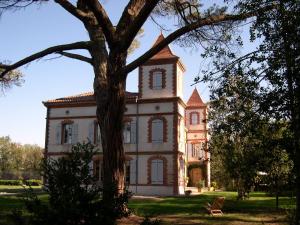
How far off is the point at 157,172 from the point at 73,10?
19.3 metres

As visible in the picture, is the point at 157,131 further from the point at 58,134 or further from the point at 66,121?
the point at 58,134

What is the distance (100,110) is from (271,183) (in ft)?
26.9

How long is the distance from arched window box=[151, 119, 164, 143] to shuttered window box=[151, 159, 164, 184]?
1.55 meters

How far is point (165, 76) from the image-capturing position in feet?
102

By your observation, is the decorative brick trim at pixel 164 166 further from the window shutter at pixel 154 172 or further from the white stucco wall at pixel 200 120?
the white stucco wall at pixel 200 120

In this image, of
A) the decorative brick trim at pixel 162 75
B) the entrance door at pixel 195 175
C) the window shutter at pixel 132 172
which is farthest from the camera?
the entrance door at pixel 195 175

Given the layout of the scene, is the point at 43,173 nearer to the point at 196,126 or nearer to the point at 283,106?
the point at 283,106

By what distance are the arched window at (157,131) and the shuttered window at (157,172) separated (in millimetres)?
1548

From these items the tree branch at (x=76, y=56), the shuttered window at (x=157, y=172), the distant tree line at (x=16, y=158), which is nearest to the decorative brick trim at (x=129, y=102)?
the shuttered window at (x=157, y=172)

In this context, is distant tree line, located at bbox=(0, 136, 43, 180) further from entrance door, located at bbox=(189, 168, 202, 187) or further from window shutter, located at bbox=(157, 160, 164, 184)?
window shutter, located at bbox=(157, 160, 164, 184)

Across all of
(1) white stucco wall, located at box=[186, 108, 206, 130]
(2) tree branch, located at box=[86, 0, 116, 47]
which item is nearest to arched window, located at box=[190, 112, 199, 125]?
(1) white stucco wall, located at box=[186, 108, 206, 130]

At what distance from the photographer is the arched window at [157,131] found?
30.4m

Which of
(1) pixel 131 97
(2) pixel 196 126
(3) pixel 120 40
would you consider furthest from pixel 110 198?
(2) pixel 196 126

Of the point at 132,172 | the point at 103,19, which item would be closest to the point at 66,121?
the point at 132,172
